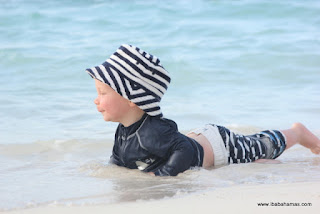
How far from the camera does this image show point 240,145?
3662 millimetres

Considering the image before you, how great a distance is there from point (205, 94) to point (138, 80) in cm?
352

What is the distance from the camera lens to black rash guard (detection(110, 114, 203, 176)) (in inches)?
126

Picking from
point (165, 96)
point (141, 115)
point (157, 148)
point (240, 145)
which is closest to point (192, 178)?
point (157, 148)

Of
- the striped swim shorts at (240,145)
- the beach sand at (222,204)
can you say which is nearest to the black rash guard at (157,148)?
the striped swim shorts at (240,145)

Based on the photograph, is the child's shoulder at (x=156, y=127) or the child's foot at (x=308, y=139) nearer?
the child's shoulder at (x=156, y=127)

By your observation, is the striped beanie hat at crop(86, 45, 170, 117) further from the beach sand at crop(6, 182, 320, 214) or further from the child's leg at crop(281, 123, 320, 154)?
the child's leg at crop(281, 123, 320, 154)

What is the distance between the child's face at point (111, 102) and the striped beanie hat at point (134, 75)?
0.22 ft

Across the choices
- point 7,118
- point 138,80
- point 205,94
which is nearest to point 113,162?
point 138,80

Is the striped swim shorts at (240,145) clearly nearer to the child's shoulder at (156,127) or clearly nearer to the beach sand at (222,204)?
the child's shoulder at (156,127)

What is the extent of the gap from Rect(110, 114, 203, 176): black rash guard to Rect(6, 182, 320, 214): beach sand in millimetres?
495

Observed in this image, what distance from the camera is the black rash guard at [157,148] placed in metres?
3.21

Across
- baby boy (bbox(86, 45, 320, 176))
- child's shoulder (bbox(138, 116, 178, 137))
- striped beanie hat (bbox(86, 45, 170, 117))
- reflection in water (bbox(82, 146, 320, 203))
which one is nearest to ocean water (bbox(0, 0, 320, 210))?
reflection in water (bbox(82, 146, 320, 203))

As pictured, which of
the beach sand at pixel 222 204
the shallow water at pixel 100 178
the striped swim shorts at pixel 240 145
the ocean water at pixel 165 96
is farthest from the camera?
the striped swim shorts at pixel 240 145

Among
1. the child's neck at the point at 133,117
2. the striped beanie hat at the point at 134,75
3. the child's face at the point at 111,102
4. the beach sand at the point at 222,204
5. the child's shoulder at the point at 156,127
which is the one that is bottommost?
the beach sand at the point at 222,204
